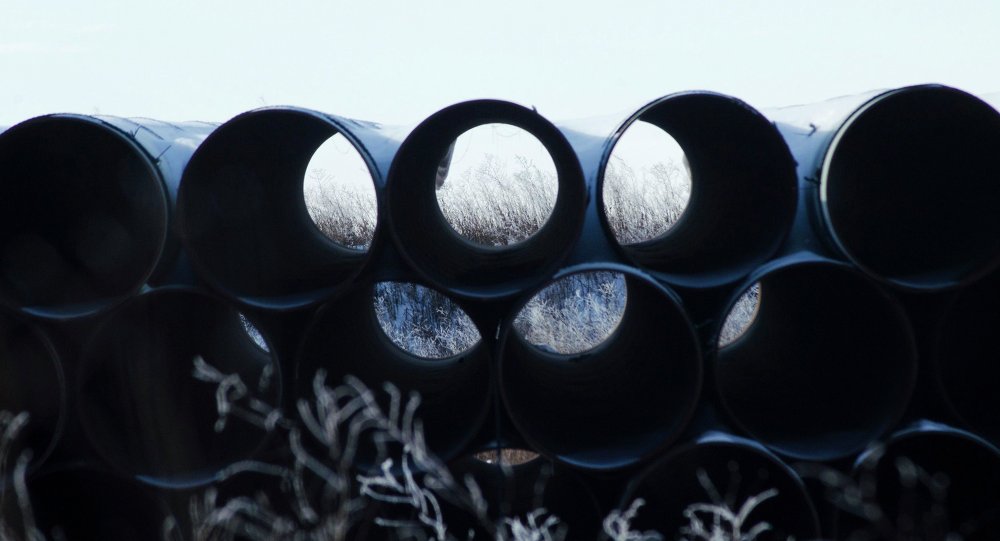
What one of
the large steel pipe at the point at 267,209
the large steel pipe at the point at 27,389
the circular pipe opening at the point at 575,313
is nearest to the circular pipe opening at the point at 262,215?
the large steel pipe at the point at 267,209

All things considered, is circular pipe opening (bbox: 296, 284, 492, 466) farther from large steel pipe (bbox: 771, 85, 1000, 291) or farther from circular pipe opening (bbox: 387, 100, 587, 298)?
large steel pipe (bbox: 771, 85, 1000, 291)

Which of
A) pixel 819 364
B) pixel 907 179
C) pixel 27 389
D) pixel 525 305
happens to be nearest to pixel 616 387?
pixel 525 305

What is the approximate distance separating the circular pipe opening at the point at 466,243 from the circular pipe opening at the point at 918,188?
0.66 meters

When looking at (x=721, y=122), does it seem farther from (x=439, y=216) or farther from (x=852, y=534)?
(x=852, y=534)

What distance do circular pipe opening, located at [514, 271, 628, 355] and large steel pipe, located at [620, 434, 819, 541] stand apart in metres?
3.22

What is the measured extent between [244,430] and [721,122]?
168 cm

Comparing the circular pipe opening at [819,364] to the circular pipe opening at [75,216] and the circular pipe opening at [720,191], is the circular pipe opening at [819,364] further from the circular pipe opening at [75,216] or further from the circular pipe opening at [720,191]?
the circular pipe opening at [75,216]

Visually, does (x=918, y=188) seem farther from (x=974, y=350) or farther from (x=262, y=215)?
(x=262, y=215)

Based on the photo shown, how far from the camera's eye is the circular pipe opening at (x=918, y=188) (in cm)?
226

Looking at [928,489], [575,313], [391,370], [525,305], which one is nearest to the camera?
[928,489]

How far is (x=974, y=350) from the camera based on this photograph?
2.65 metres

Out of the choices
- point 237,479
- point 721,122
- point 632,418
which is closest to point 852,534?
point 632,418

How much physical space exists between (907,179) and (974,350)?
55cm

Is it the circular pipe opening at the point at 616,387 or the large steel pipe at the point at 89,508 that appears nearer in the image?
the circular pipe opening at the point at 616,387
